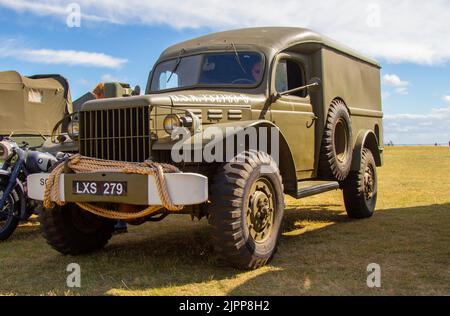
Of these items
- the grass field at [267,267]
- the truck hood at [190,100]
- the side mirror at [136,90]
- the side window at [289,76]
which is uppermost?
the side window at [289,76]

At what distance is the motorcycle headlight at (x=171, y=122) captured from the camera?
485 centimetres

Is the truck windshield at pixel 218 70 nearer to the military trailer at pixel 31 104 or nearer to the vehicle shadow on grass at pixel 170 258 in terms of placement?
the vehicle shadow on grass at pixel 170 258

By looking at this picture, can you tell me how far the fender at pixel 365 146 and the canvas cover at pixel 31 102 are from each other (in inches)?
243

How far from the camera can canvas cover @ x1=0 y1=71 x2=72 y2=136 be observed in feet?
34.3

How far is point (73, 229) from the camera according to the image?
562 cm

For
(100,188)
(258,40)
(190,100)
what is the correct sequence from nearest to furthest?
1. (100,188)
2. (190,100)
3. (258,40)

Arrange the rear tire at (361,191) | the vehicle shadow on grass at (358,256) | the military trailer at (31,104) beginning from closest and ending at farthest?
the vehicle shadow on grass at (358,256), the rear tire at (361,191), the military trailer at (31,104)

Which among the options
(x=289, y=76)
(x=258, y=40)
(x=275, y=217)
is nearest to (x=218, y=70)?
(x=258, y=40)

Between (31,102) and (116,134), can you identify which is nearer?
(116,134)

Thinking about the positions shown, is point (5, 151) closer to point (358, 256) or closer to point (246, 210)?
point (246, 210)

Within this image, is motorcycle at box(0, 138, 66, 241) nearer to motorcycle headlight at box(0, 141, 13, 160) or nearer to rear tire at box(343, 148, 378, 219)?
motorcycle headlight at box(0, 141, 13, 160)

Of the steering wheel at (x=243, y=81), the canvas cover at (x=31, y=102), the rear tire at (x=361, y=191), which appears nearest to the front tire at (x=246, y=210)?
the steering wheel at (x=243, y=81)

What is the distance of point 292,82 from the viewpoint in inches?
262

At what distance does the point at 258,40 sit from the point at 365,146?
3127 mm
